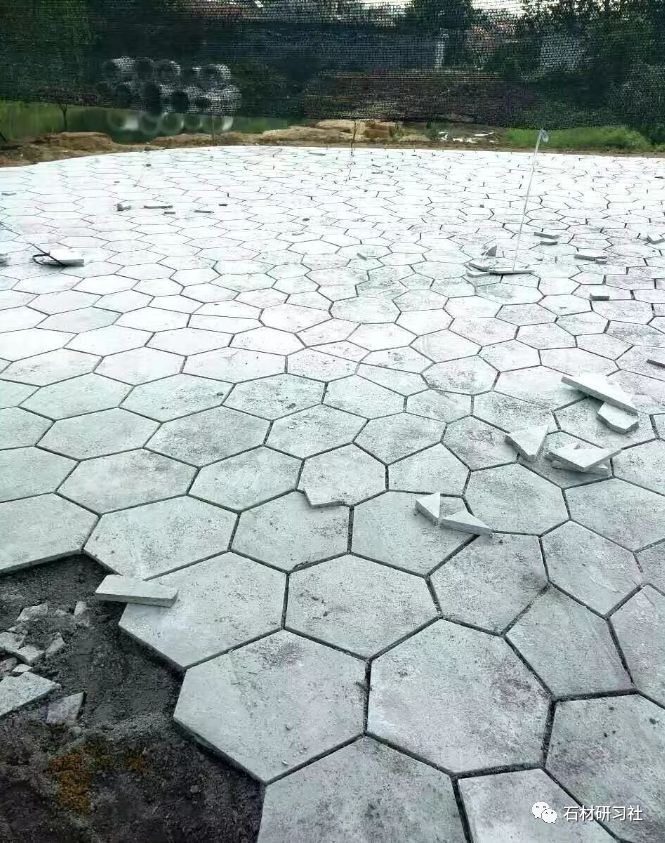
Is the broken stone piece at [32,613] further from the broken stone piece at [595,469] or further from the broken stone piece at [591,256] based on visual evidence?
the broken stone piece at [591,256]

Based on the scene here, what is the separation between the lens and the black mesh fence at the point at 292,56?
6230 millimetres

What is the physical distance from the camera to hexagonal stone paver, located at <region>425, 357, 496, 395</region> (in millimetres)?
3164

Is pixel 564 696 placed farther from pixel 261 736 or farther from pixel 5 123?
pixel 5 123

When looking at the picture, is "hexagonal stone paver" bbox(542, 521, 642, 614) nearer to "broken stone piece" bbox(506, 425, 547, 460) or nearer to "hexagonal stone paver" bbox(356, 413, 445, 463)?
"broken stone piece" bbox(506, 425, 547, 460)

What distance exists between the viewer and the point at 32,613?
186cm

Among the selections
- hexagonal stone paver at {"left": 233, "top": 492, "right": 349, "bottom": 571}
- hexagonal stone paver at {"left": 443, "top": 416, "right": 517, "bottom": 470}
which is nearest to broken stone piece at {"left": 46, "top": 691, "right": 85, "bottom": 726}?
hexagonal stone paver at {"left": 233, "top": 492, "right": 349, "bottom": 571}

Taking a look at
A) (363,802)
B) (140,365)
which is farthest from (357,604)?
(140,365)

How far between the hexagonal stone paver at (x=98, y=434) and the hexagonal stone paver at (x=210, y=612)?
88 centimetres

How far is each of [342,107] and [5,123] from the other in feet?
33.7

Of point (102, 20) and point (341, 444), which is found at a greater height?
point (102, 20)

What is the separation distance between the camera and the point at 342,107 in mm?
7047

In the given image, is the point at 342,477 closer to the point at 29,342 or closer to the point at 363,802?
the point at 363,802

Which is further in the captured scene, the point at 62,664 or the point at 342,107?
the point at 342,107

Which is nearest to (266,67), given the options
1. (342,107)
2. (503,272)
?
(342,107)
